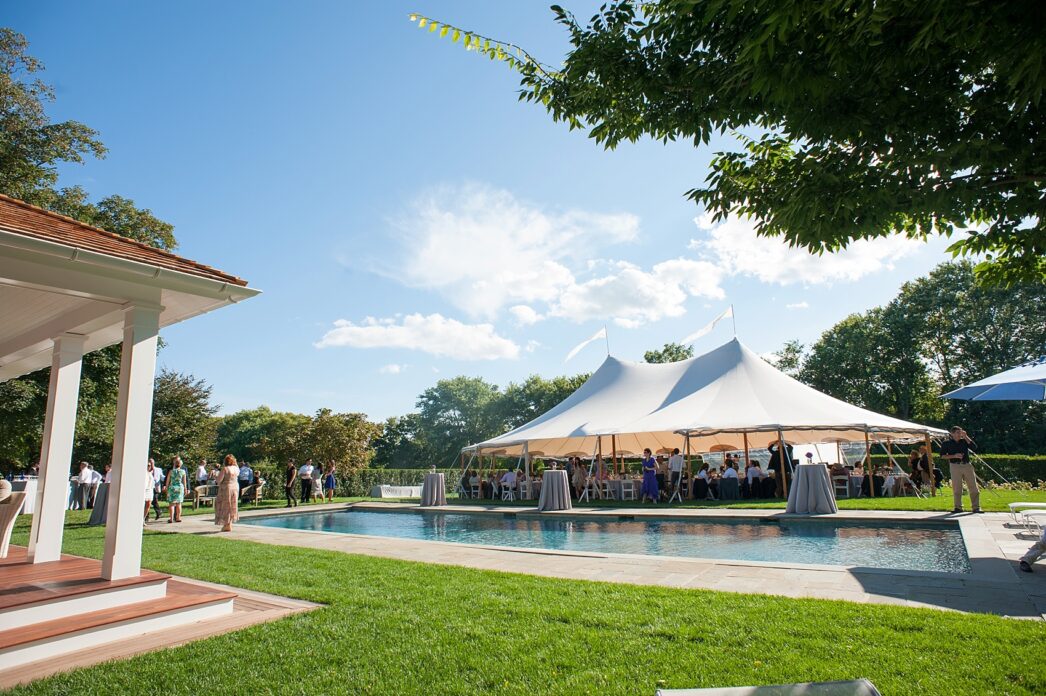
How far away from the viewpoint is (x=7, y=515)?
236 inches

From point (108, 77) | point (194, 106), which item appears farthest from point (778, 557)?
point (108, 77)

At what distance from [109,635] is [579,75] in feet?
15.9

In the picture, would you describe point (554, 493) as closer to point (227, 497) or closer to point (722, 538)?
point (722, 538)

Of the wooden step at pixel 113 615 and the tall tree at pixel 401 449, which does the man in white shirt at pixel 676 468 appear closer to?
the wooden step at pixel 113 615

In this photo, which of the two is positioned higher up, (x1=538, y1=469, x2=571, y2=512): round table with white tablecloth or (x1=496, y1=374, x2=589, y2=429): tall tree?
(x1=496, y1=374, x2=589, y2=429): tall tree

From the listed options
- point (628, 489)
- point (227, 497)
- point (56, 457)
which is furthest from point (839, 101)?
point (628, 489)

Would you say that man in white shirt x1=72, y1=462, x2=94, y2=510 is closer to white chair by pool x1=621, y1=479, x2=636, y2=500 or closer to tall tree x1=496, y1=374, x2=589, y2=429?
white chair by pool x1=621, y1=479, x2=636, y2=500

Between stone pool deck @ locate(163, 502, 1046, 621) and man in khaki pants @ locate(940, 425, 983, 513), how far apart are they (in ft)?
1.41

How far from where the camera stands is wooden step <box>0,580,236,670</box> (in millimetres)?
3496

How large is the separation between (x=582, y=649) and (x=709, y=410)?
12997 millimetres

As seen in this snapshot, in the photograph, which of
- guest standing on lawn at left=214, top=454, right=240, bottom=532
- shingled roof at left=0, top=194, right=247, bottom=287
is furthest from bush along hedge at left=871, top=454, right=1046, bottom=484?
shingled roof at left=0, top=194, right=247, bottom=287

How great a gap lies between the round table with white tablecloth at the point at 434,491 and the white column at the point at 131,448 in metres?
13.1

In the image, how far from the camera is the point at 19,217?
473 centimetres

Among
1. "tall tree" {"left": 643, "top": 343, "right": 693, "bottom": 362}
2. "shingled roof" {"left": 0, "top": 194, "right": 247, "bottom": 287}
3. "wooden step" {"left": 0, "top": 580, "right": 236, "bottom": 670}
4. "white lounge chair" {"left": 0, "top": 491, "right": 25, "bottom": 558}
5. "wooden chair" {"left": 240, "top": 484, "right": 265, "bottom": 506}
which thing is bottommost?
"wooden chair" {"left": 240, "top": 484, "right": 265, "bottom": 506}
